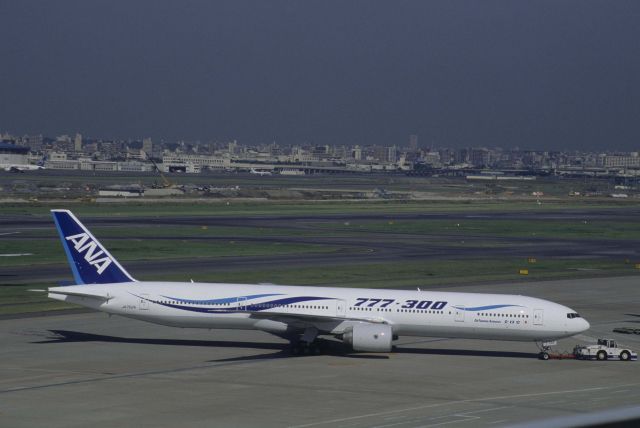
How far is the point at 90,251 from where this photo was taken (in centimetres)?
4891

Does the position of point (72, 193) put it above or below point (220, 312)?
above

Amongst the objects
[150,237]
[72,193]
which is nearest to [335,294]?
[150,237]

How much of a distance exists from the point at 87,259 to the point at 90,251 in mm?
452

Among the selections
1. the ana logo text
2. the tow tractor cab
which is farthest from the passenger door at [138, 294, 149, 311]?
the tow tractor cab

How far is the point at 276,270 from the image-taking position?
79250mm

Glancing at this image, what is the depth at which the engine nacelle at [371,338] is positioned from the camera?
45000mm

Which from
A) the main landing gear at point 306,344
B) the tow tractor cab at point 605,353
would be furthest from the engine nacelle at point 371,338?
the tow tractor cab at point 605,353

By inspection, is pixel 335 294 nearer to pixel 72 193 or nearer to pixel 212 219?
pixel 212 219

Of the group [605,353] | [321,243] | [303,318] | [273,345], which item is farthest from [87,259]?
[321,243]

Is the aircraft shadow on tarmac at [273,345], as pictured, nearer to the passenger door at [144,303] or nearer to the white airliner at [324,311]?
the white airliner at [324,311]

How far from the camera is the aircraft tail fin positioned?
48.6 m

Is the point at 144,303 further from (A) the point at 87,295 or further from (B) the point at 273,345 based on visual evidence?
(B) the point at 273,345

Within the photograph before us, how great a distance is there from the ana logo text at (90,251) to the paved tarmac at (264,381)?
13.3 ft

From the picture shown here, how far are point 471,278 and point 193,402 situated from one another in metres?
47.9
